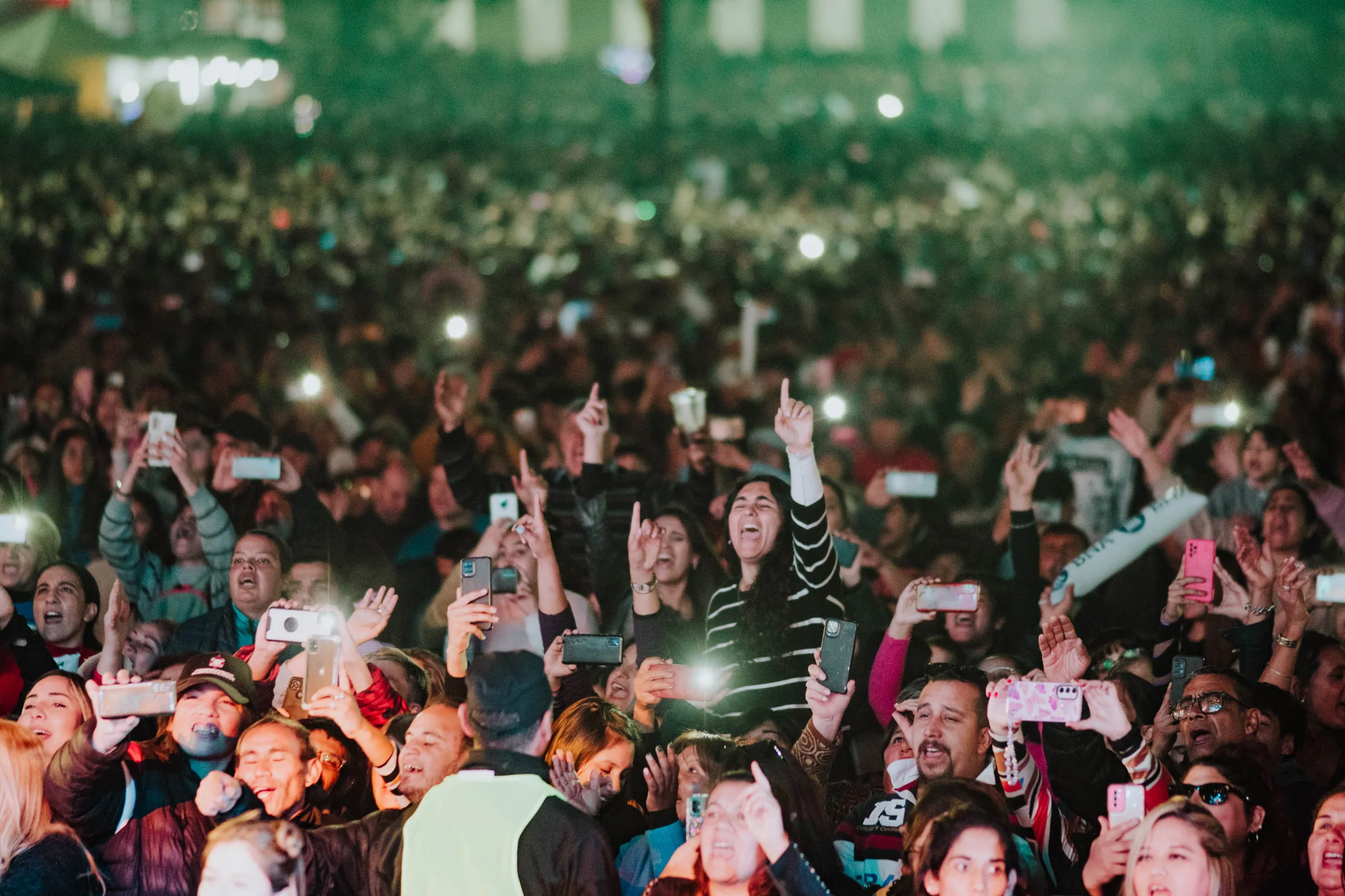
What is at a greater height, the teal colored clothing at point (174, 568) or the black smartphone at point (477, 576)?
the teal colored clothing at point (174, 568)

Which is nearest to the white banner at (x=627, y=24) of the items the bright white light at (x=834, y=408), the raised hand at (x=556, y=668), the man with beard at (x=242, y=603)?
the bright white light at (x=834, y=408)

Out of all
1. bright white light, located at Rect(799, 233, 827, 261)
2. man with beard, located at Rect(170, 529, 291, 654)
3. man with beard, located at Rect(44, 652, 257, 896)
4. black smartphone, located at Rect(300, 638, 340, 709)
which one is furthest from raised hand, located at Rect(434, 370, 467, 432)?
bright white light, located at Rect(799, 233, 827, 261)

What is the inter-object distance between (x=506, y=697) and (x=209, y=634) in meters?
2.32

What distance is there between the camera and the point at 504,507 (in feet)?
19.8

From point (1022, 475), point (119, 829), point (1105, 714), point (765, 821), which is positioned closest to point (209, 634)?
point (119, 829)

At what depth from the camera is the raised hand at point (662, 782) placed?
431cm

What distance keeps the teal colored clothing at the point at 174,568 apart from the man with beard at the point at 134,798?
189cm

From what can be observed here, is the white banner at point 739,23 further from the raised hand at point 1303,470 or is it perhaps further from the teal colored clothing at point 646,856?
the teal colored clothing at point 646,856

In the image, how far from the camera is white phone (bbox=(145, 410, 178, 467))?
6.28 m

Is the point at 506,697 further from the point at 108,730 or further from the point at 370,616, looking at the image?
the point at 370,616

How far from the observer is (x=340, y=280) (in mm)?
15523

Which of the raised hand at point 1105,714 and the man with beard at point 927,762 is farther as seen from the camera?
the man with beard at point 927,762

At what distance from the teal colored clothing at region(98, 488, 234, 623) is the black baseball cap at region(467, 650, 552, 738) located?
8.94ft

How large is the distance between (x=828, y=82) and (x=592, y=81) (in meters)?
8.28
